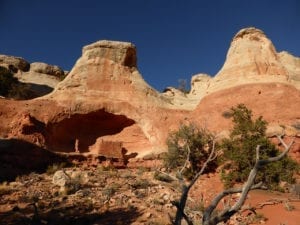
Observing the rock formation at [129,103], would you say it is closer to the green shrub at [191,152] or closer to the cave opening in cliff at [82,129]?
the cave opening in cliff at [82,129]

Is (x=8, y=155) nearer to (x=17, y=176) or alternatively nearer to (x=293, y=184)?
(x=17, y=176)

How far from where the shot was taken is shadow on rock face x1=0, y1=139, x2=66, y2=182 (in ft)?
61.3

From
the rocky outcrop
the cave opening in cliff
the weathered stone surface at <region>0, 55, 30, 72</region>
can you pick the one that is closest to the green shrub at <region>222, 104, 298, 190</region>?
the rocky outcrop

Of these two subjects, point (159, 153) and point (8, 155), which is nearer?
point (8, 155)

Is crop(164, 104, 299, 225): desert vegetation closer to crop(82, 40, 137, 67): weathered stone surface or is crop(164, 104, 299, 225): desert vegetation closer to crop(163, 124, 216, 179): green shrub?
crop(163, 124, 216, 179): green shrub

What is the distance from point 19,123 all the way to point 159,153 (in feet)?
28.5

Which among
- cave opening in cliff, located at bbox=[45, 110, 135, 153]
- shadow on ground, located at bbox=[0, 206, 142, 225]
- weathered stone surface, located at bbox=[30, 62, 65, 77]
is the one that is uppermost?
weathered stone surface, located at bbox=[30, 62, 65, 77]

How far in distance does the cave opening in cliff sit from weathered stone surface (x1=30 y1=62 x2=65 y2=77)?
62.4 feet

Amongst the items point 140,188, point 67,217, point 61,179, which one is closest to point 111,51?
point 61,179

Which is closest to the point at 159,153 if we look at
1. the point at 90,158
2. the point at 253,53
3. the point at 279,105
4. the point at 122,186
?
the point at 90,158

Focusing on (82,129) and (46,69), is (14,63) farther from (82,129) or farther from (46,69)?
(82,129)

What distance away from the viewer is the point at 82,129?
83.0ft

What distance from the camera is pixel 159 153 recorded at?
23000 millimetres

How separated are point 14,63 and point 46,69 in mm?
3658
